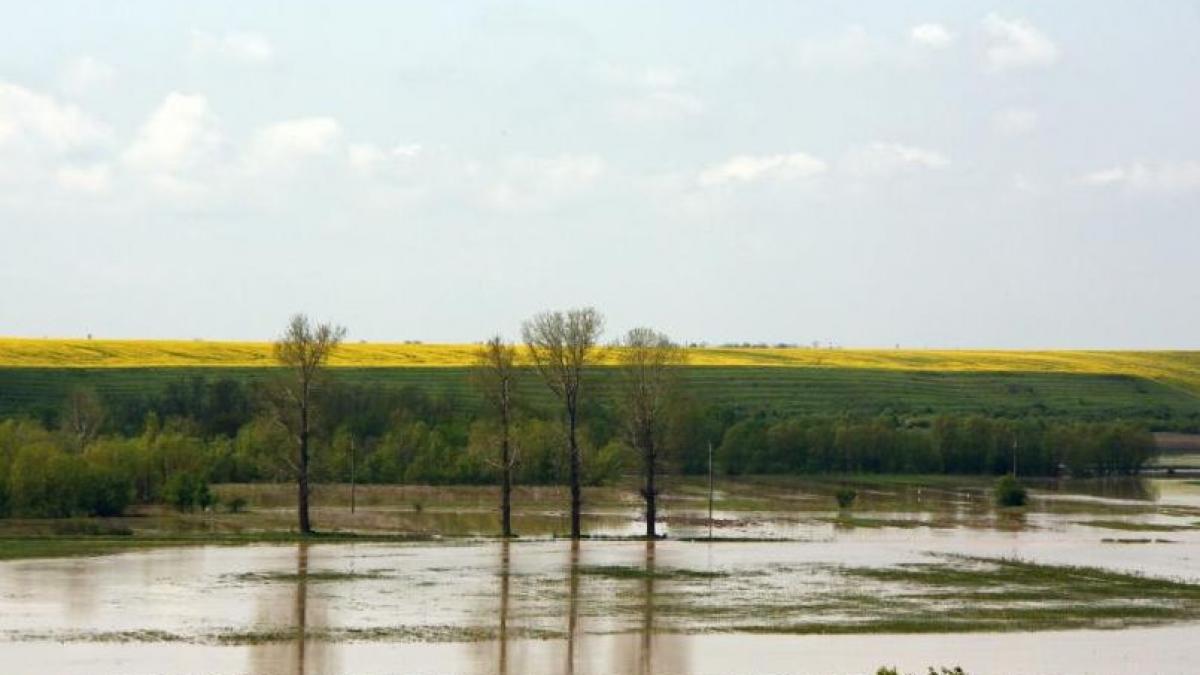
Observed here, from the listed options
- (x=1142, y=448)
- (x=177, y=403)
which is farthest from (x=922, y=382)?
(x=177, y=403)

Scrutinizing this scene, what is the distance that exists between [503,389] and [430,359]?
94887mm

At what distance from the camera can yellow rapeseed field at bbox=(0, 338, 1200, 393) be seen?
465ft

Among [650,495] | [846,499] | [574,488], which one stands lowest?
[846,499]

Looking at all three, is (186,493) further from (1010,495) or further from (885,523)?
(1010,495)

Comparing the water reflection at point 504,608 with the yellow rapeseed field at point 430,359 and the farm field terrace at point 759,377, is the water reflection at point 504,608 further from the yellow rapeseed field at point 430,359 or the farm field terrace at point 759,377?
the farm field terrace at point 759,377

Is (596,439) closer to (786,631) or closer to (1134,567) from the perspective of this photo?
(1134,567)

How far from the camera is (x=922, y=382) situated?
16762 cm

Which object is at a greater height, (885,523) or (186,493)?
(186,493)

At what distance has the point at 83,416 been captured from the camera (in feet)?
344

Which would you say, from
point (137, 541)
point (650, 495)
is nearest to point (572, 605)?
point (137, 541)

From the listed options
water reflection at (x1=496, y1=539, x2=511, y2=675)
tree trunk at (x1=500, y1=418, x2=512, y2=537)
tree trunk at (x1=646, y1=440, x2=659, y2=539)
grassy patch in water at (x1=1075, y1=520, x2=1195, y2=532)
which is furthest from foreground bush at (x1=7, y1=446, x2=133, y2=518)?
grassy patch in water at (x1=1075, y1=520, x2=1195, y2=532)

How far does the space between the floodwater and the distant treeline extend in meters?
13.8

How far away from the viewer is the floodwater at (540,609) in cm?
3519

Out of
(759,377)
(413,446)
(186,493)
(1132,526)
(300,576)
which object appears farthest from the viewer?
(759,377)
